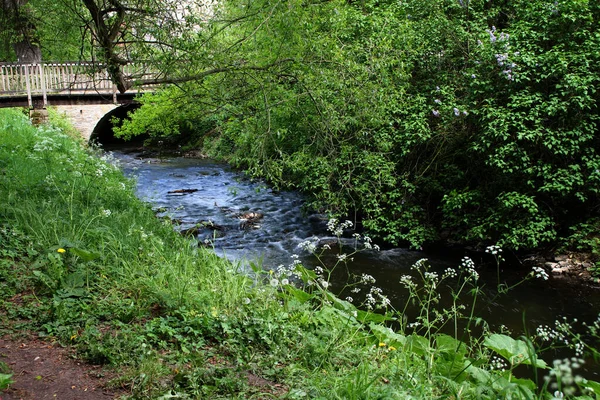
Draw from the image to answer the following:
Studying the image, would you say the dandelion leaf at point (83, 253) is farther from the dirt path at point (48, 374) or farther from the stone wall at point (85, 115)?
the stone wall at point (85, 115)

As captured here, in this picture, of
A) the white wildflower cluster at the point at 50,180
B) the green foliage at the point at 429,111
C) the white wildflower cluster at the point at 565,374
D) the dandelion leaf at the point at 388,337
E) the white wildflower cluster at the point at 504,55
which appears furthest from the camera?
the white wildflower cluster at the point at 504,55

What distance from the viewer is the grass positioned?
111 inches

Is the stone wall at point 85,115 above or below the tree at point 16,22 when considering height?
below

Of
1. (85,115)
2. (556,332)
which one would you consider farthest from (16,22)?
(85,115)

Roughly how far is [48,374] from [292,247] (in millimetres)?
7079

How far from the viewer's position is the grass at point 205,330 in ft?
9.24

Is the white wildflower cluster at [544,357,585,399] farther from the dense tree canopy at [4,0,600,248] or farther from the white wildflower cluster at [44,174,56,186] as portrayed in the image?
the white wildflower cluster at [44,174,56,186]

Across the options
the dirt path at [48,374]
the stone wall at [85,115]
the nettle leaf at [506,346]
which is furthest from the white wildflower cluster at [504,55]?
the stone wall at [85,115]

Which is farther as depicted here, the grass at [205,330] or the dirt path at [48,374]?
the grass at [205,330]

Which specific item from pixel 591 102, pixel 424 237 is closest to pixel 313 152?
pixel 424 237

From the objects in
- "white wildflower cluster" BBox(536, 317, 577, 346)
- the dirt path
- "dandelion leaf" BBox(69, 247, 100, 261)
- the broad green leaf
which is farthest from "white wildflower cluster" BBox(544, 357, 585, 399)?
"dandelion leaf" BBox(69, 247, 100, 261)

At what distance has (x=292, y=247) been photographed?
9.80 meters

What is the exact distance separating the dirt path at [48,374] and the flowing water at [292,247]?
214 centimetres

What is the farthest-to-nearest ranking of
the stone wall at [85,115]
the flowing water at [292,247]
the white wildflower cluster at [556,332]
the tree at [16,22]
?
the stone wall at [85,115]
the flowing water at [292,247]
the tree at [16,22]
the white wildflower cluster at [556,332]
